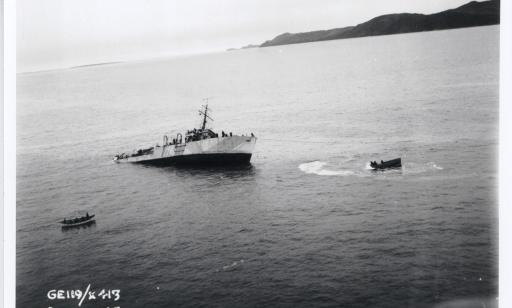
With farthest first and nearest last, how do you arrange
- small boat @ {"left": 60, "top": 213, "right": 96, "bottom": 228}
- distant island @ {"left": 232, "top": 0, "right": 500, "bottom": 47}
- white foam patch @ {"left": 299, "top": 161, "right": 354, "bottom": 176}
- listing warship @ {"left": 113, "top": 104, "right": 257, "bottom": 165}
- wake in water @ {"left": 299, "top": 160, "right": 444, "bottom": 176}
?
listing warship @ {"left": 113, "top": 104, "right": 257, "bottom": 165} → white foam patch @ {"left": 299, "top": 161, "right": 354, "bottom": 176} → wake in water @ {"left": 299, "top": 160, "right": 444, "bottom": 176} → small boat @ {"left": 60, "top": 213, "right": 96, "bottom": 228} → distant island @ {"left": 232, "top": 0, "right": 500, "bottom": 47}

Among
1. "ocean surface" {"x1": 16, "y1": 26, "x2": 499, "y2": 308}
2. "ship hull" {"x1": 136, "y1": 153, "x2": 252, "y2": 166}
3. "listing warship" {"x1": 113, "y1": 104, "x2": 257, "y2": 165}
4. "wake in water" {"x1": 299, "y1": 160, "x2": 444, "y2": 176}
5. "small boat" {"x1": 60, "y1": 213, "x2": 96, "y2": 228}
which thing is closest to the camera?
"ocean surface" {"x1": 16, "y1": 26, "x2": 499, "y2": 308}

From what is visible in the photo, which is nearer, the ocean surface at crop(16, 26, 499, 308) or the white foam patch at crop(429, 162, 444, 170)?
the ocean surface at crop(16, 26, 499, 308)

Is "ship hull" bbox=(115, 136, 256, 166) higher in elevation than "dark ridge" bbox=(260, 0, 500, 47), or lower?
lower

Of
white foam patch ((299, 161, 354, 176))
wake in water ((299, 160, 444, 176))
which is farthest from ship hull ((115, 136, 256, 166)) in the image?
wake in water ((299, 160, 444, 176))

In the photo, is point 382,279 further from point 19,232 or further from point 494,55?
point 19,232

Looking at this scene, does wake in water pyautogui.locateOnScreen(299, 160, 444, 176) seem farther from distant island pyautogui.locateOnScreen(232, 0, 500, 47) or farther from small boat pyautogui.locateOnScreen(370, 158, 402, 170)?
distant island pyautogui.locateOnScreen(232, 0, 500, 47)

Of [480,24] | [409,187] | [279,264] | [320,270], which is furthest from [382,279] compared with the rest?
[480,24]

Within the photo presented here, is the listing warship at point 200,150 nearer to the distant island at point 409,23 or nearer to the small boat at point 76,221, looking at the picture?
the small boat at point 76,221
